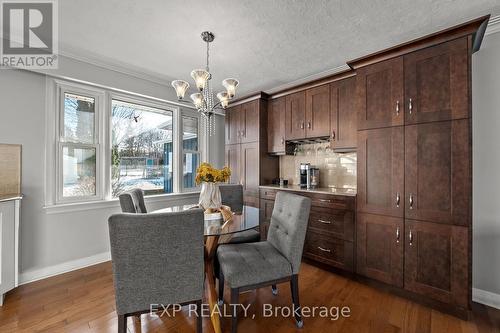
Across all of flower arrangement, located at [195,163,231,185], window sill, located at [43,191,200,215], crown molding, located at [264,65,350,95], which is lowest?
window sill, located at [43,191,200,215]

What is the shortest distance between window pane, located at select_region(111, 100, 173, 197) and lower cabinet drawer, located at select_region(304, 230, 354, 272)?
2.48 m

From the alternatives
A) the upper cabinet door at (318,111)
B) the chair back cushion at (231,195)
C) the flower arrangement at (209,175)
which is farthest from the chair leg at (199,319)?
the upper cabinet door at (318,111)

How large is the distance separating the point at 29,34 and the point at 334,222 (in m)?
3.90

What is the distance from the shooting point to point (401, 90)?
7.43ft

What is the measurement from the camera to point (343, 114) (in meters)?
2.95

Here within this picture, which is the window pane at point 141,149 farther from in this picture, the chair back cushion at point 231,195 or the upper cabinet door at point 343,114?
the upper cabinet door at point 343,114

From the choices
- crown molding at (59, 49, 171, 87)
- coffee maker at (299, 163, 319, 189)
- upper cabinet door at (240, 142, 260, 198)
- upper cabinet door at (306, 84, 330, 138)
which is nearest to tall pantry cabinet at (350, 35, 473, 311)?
upper cabinet door at (306, 84, 330, 138)

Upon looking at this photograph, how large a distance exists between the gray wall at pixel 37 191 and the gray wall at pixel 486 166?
427 cm

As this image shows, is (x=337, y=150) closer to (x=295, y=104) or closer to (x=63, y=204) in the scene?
(x=295, y=104)

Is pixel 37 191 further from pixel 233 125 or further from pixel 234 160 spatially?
pixel 233 125

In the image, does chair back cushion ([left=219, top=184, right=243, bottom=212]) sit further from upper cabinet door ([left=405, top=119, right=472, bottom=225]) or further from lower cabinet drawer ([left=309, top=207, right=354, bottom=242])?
upper cabinet door ([left=405, top=119, right=472, bottom=225])

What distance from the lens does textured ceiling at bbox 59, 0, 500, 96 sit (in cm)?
191

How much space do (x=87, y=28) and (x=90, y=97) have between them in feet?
3.56

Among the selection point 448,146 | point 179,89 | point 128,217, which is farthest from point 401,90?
Answer: point 128,217
